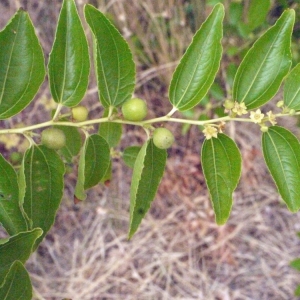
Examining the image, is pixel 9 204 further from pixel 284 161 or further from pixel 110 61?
pixel 284 161

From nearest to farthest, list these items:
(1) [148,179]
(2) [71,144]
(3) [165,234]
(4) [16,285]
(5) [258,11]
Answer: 1. (4) [16,285]
2. (1) [148,179]
3. (2) [71,144]
4. (5) [258,11]
5. (3) [165,234]

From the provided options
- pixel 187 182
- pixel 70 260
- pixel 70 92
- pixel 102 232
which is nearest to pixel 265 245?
pixel 187 182

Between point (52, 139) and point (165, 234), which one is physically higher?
point (52, 139)

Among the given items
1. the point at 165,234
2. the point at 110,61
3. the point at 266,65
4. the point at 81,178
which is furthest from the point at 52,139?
the point at 165,234

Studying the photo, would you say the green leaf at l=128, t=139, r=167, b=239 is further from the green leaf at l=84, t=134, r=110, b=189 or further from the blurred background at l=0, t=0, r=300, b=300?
the blurred background at l=0, t=0, r=300, b=300

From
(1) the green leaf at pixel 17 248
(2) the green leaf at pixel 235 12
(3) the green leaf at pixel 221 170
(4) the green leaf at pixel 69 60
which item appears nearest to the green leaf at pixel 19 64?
(4) the green leaf at pixel 69 60

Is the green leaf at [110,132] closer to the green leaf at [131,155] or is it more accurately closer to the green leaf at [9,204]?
the green leaf at [131,155]

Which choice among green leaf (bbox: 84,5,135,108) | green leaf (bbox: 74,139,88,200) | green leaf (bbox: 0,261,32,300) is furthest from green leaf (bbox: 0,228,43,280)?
green leaf (bbox: 84,5,135,108)
